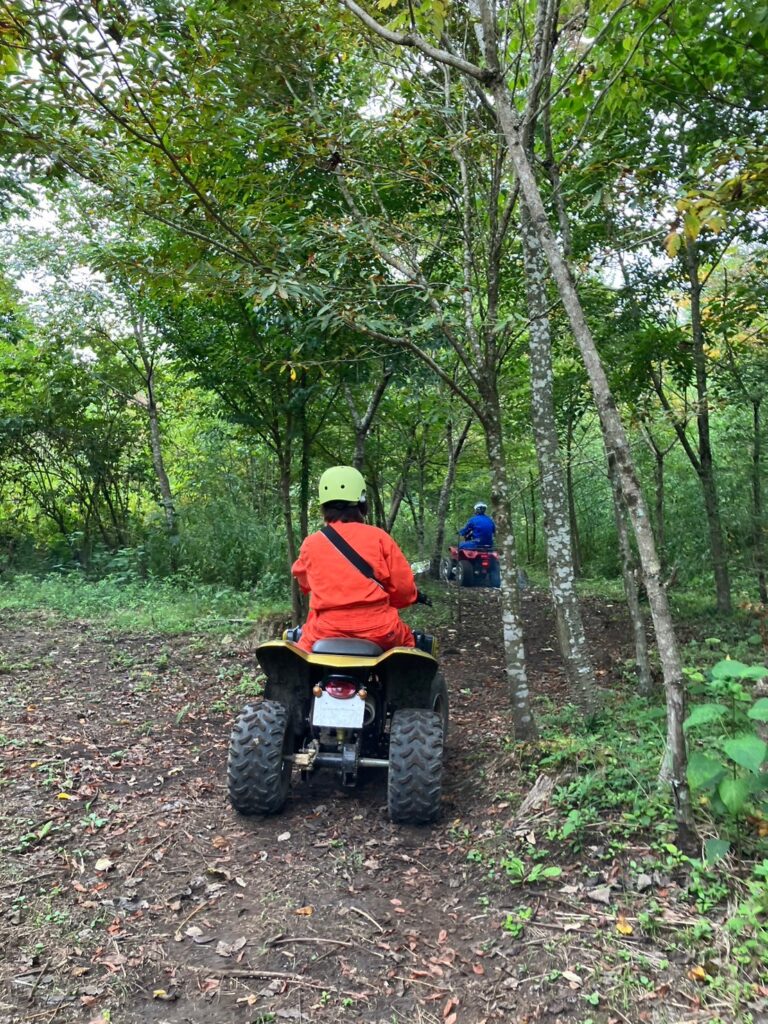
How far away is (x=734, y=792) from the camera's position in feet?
8.45

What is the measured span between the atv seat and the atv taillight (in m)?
0.16

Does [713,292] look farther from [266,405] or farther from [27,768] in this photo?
[27,768]

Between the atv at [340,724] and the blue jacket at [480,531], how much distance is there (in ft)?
26.8

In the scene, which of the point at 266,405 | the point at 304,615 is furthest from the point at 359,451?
the point at 304,615

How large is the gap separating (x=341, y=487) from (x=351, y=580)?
2.00 feet

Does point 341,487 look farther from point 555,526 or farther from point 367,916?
point 367,916

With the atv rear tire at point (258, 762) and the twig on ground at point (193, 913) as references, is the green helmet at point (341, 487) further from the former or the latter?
the twig on ground at point (193, 913)

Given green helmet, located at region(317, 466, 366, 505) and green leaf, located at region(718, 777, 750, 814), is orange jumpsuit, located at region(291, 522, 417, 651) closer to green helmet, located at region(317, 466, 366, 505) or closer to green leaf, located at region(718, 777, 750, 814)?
green helmet, located at region(317, 466, 366, 505)

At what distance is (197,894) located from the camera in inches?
125

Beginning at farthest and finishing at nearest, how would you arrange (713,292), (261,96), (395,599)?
(713,292) < (261,96) < (395,599)

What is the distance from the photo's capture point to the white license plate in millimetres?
→ 3682

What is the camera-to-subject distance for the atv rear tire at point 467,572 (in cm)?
1216

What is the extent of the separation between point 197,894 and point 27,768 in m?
1.77

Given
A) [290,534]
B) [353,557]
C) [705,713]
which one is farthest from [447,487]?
[705,713]
